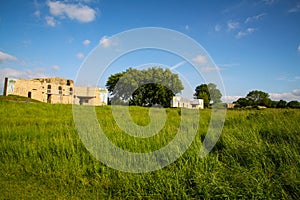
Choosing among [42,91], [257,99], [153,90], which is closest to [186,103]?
[153,90]

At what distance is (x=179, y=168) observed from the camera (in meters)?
4.67

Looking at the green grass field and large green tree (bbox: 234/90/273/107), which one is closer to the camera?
the green grass field

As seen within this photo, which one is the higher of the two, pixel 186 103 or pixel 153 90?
pixel 153 90

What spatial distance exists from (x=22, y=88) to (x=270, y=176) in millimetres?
43607

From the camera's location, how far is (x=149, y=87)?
110 feet

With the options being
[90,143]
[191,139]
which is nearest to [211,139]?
[191,139]

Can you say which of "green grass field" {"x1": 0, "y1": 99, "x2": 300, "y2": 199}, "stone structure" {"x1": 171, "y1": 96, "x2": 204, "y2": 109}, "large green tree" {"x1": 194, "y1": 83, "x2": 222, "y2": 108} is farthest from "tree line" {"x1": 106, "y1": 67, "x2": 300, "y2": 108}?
"green grass field" {"x1": 0, "y1": 99, "x2": 300, "y2": 199}

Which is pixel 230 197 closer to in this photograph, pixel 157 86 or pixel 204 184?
pixel 204 184

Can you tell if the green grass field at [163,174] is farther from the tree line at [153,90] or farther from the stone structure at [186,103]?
the tree line at [153,90]

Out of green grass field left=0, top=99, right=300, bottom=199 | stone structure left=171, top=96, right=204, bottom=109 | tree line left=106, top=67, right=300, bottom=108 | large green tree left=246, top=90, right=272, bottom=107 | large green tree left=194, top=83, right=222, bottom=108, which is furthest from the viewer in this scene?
large green tree left=246, top=90, right=272, bottom=107

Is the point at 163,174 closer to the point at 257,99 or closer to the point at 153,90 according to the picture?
the point at 153,90

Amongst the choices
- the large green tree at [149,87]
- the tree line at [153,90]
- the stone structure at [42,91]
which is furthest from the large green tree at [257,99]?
the stone structure at [42,91]

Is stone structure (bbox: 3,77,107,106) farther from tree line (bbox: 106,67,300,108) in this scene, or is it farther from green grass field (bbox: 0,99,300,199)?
green grass field (bbox: 0,99,300,199)

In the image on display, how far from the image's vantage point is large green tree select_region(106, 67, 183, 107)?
2997 cm
